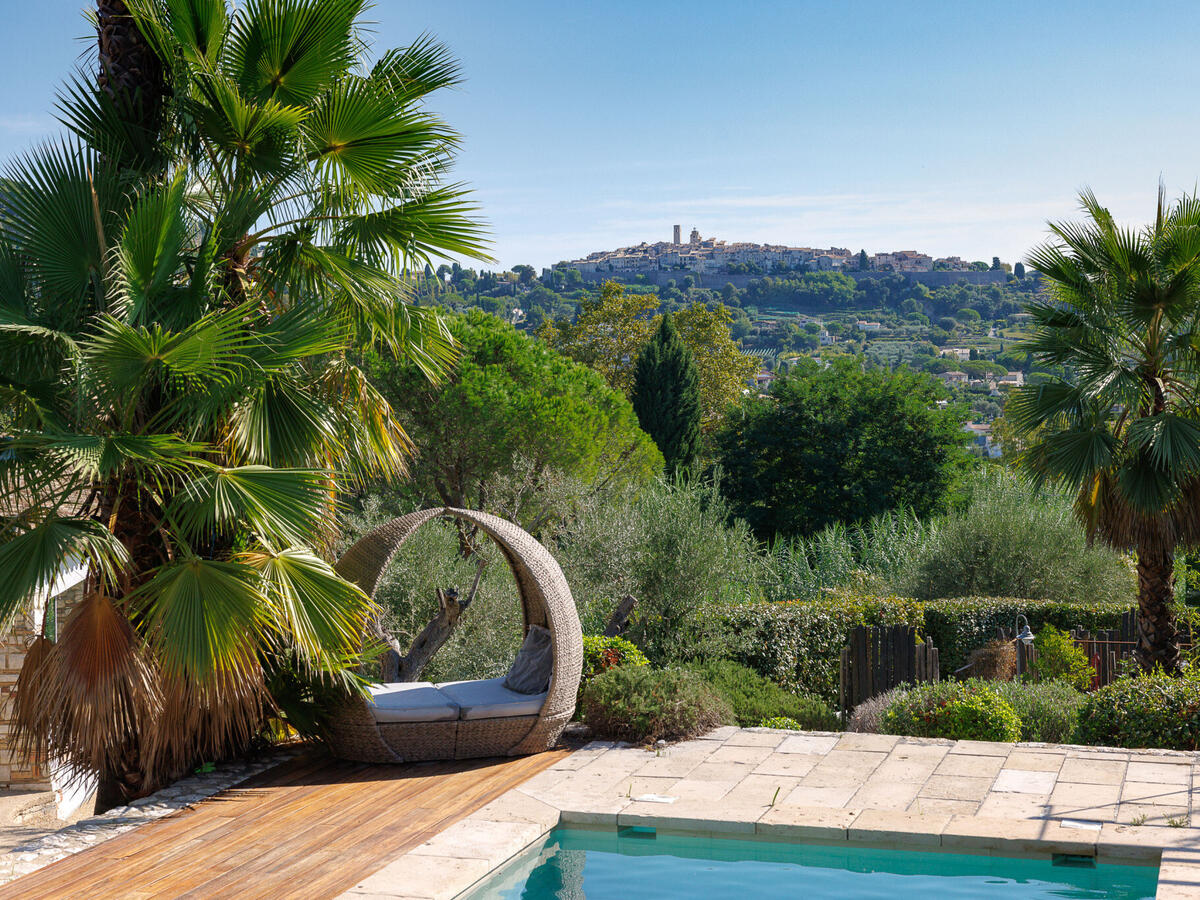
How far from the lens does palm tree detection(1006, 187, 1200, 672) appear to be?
10.3m

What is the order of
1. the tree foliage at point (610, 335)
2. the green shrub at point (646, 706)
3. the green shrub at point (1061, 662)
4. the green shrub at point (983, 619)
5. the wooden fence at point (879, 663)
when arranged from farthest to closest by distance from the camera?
the tree foliage at point (610, 335) → the green shrub at point (983, 619) → the wooden fence at point (879, 663) → the green shrub at point (1061, 662) → the green shrub at point (646, 706)

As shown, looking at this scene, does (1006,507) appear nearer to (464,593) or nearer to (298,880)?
(464,593)

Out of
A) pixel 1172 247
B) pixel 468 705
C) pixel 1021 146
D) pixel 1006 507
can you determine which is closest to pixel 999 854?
pixel 468 705

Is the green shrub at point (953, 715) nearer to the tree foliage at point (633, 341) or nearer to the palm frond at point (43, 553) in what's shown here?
the palm frond at point (43, 553)

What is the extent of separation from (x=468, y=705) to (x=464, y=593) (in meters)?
5.48

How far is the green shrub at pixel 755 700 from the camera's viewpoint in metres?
10.4

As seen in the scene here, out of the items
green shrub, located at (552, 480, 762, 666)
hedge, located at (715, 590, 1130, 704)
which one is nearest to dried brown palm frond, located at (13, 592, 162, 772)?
green shrub, located at (552, 480, 762, 666)

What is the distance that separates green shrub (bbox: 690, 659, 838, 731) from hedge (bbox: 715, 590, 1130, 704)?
0.90 metres

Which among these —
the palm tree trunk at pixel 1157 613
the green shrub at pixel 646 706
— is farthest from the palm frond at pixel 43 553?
the palm tree trunk at pixel 1157 613

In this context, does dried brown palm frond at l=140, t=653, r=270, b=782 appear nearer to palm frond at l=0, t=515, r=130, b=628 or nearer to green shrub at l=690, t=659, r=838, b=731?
palm frond at l=0, t=515, r=130, b=628

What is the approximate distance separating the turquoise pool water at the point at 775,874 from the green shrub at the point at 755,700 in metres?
3.87

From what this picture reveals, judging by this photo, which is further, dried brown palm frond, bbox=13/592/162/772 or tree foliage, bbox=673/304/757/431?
tree foliage, bbox=673/304/757/431

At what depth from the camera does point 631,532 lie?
13.2m

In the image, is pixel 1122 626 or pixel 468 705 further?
pixel 1122 626
